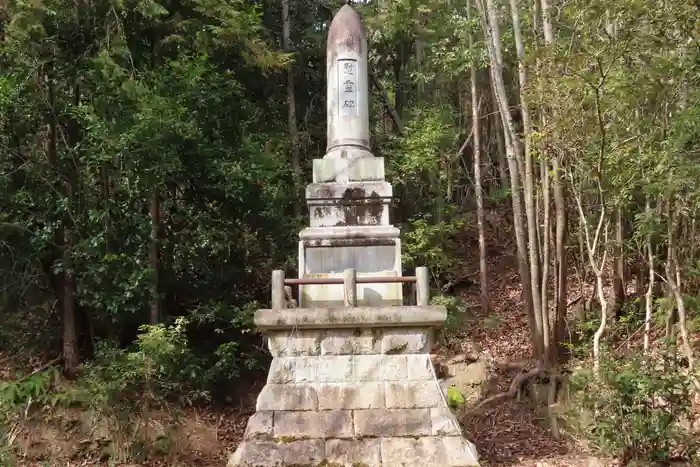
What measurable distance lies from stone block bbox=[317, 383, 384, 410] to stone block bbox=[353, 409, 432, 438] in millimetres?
90

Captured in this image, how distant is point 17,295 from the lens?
9992mm

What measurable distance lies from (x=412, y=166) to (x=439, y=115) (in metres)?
1.54

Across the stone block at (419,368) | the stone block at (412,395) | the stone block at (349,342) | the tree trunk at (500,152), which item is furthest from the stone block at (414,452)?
the tree trunk at (500,152)

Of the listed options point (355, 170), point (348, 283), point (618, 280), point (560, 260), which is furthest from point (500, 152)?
point (348, 283)

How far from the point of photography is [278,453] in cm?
598

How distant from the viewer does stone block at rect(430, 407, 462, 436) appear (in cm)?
608

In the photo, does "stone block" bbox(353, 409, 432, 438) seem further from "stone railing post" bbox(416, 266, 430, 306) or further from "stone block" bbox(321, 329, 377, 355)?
"stone railing post" bbox(416, 266, 430, 306)

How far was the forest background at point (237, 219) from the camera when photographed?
761 centimetres

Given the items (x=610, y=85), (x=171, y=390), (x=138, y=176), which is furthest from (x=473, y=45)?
(x=171, y=390)

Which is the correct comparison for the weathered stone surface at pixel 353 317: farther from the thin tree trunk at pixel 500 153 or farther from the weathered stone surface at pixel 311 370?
the thin tree trunk at pixel 500 153

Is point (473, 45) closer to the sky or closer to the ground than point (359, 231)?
closer to the sky

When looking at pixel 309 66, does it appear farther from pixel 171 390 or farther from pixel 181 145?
pixel 171 390

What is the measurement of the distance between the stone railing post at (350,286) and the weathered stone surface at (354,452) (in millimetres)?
1293

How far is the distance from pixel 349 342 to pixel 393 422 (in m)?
0.86
